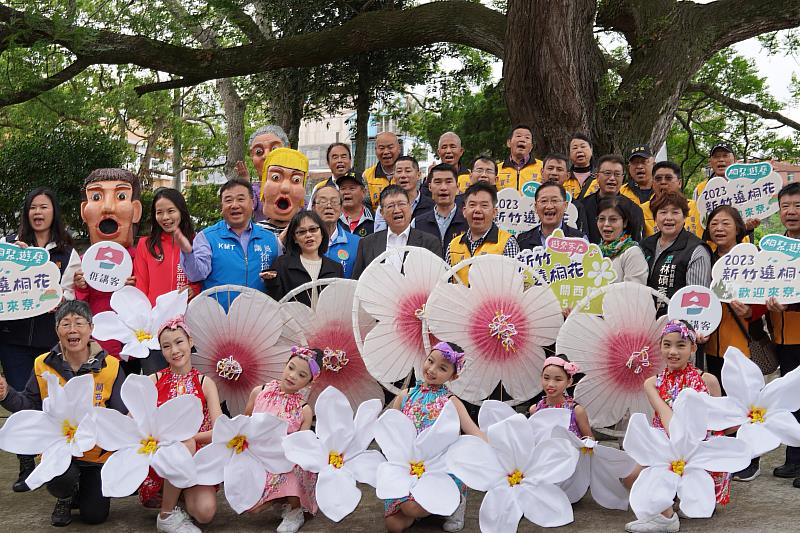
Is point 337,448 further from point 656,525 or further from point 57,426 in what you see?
point 656,525

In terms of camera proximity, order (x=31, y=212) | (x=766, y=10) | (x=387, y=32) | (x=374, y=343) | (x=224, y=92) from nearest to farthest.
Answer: (x=374, y=343) → (x=31, y=212) → (x=766, y=10) → (x=387, y=32) → (x=224, y=92)

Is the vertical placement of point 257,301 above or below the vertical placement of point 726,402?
above

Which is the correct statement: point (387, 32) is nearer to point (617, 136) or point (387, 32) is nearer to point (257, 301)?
point (617, 136)

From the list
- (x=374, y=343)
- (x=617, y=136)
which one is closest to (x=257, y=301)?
(x=374, y=343)

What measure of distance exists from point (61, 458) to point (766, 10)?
28.7 ft

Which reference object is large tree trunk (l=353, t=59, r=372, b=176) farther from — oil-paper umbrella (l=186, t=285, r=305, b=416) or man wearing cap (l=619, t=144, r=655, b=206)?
oil-paper umbrella (l=186, t=285, r=305, b=416)

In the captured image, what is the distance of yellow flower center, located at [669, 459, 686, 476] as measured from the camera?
3883 millimetres

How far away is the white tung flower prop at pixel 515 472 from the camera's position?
12.3 feet

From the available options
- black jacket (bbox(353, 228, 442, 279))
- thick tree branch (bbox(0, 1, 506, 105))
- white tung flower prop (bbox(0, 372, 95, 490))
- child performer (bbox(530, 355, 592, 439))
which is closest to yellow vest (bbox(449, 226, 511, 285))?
black jacket (bbox(353, 228, 442, 279))

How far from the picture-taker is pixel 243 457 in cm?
400

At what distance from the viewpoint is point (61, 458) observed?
3.96 meters

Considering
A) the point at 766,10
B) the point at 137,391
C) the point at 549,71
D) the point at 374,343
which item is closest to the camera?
the point at 137,391

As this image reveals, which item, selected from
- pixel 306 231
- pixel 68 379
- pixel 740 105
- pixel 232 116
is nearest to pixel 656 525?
pixel 306 231

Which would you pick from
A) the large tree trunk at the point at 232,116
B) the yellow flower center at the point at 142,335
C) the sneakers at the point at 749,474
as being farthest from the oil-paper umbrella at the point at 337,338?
the large tree trunk at the point at 232,116
